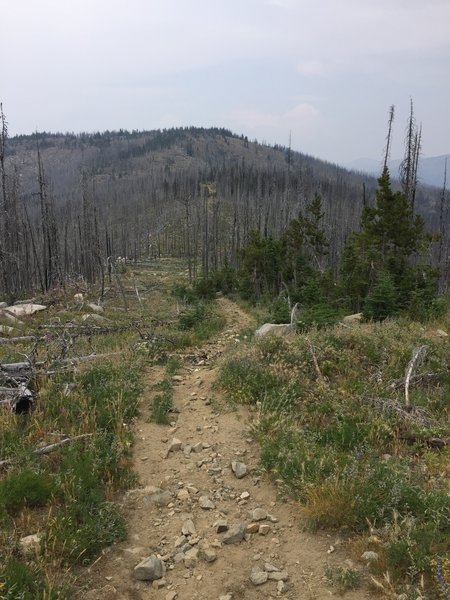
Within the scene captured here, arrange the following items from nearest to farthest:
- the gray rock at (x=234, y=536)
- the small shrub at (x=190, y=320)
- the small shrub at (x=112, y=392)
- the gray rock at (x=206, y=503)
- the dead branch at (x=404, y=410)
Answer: the gray rock at (x=234, y=536) → the gray rock at (x=206, y=503) → the dead branch at (x=404, y=410) → the small shrub at (x=112, y=392) → the small shrub at (x=190, y=320)

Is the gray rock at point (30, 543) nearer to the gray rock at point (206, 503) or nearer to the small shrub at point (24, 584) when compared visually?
the small shrub at point (24, 584)

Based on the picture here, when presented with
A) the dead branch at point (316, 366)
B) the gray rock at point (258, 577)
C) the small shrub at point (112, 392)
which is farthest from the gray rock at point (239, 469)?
the dead branch at point (316, 366)

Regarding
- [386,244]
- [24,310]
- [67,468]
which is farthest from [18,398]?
[386,244]

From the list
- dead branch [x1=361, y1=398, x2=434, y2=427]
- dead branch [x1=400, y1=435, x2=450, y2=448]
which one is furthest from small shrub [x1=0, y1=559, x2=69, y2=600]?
dead branch [x1=361, y1=398, x2=434, y2=427]

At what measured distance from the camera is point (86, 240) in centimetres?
4384

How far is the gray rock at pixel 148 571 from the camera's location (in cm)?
402

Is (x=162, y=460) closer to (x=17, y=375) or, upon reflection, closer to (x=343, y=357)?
(x=17, y=375)

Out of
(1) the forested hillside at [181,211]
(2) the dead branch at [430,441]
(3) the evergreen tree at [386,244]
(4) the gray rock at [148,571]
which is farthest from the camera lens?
(1) the forested hillside at [181,211]

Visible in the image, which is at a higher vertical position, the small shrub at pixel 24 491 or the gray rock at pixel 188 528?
the small shrub at pixel 24 491

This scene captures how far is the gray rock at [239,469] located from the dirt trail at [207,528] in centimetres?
A: 6

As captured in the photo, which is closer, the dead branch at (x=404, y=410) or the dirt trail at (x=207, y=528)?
the dirt trail at (x=207, y=528)

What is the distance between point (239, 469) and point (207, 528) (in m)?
1.01

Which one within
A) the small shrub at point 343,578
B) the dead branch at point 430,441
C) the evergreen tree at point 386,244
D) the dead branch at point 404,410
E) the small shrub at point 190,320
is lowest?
the small shrub at point 190,320

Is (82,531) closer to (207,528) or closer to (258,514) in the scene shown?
(207,528)
